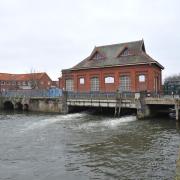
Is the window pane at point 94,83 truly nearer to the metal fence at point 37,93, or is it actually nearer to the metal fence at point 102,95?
the metal fence at point 37,93

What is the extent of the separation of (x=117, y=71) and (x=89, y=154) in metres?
25.2

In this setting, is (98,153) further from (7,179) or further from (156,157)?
(7,179)

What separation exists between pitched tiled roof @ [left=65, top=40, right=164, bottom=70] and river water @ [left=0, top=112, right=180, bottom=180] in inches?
682

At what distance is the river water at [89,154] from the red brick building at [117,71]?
53.1 feet

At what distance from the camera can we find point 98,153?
43.1 feet

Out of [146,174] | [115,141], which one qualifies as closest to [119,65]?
[115,141]

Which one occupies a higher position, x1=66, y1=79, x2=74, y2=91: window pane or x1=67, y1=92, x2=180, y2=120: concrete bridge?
x1=66, y1=79, x2=74, y2=91: window pane

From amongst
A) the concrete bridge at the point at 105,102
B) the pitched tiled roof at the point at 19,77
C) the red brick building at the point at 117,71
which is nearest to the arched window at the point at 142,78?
the red brick building at the point at 117,71

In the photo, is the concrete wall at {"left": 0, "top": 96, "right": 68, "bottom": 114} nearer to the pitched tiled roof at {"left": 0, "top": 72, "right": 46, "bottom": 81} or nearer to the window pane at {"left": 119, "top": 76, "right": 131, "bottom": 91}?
the window pane at {"left": 119, "top": 76, "right": 131, "bottom": 91}

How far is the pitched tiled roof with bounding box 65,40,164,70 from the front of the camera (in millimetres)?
35844

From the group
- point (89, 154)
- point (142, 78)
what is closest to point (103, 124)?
point (89, 154)

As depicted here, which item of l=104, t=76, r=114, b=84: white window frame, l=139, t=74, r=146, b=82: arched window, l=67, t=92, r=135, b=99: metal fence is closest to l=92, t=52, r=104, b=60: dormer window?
l=104, t=76, r=114, b=84: white window frame

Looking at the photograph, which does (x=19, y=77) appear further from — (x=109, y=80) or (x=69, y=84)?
(x=109, y=80)

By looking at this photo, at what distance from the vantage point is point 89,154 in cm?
1299
